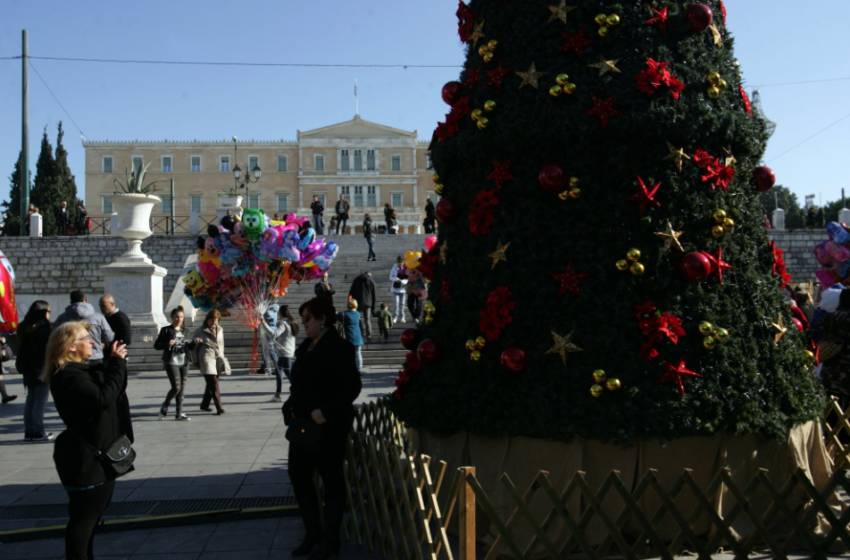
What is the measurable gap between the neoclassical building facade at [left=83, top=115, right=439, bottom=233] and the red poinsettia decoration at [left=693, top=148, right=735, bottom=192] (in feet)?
212

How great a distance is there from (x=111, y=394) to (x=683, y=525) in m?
3.09

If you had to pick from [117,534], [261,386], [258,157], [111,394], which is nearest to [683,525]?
[111,394]

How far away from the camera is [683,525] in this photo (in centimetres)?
363

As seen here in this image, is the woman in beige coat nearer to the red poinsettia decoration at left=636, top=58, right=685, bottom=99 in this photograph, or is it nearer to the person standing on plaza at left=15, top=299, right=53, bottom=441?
the person standing on plaza at left=15, top=299, right=53, bottom=441

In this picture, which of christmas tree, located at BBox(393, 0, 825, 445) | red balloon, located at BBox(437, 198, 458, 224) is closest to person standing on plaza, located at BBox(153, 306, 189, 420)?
christmas tree, located at BBox(393, 0, 825, 445)

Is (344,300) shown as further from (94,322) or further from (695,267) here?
(695,267)

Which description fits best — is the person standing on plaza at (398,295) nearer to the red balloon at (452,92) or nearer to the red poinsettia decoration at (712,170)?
the red balloon at (452,92)

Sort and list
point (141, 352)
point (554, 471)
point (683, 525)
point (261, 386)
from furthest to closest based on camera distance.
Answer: point (141, 352) < point (261, 386) < point (554, 471) < point (683, 525)

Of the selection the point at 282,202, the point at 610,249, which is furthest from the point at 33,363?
the point at 282,202

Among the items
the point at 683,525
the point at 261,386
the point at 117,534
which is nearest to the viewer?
the point at 683,525

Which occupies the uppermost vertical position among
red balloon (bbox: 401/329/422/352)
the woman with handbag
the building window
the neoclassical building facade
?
the neoclassical building facade

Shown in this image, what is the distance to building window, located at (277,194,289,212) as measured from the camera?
7300 cm

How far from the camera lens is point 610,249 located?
15.2 ft

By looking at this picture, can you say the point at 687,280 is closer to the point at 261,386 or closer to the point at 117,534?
the point at 117,534
